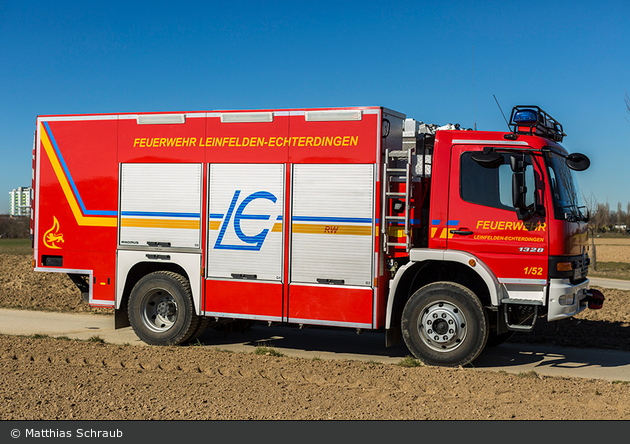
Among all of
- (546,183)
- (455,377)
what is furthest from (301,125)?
(455,377)

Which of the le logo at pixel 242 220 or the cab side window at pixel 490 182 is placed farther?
the le logo at pixel 242 220

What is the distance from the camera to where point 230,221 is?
8930mm

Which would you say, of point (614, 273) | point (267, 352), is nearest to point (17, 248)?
point (267, 352)

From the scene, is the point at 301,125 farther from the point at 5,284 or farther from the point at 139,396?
the point at 5,284

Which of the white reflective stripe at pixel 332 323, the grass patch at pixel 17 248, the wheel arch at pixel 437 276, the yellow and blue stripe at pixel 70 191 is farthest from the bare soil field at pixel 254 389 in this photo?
the grass patch at pixel 17 248

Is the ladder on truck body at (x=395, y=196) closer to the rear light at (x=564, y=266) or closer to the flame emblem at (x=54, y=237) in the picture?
the rear light at (x=564, y=266)

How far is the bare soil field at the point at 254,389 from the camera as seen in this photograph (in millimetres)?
5770

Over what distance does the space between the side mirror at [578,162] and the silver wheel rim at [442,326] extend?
94.0 inches

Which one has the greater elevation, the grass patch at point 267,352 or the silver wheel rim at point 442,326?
the silver wheel rim at point 442,326

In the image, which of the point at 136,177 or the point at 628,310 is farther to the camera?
the point at 628,310

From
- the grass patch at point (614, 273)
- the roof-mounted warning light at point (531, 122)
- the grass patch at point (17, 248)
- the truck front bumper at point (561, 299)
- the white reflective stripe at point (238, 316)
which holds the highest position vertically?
the roof-mounted warning light at point (531, 122)

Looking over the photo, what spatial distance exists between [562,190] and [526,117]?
111 cm

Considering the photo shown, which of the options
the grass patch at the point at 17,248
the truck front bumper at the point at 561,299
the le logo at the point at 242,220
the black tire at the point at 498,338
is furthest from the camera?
the grass patch at the point at 17,248
